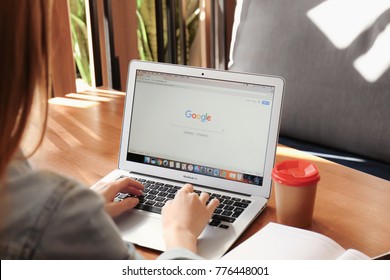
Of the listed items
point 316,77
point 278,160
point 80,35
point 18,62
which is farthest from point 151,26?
point 18,62

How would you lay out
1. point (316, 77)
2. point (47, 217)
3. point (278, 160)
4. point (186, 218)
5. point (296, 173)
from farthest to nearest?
point (316, 77) < point (278, 160) < point (296, 173) < point (186, 218) < point (47, 217)

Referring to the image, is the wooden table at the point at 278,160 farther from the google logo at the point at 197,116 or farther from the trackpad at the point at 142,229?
the google logo at the point at 197,116

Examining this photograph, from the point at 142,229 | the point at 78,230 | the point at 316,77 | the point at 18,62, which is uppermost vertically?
the point at 18,62

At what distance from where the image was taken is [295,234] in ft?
3.63

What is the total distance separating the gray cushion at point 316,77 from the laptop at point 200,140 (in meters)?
0.69

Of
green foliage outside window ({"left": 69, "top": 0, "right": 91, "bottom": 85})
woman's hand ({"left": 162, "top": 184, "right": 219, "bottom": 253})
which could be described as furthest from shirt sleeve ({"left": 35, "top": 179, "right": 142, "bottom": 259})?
green foliage outside window ({"left": 69, "top": 0, "right": 91, "bottom": 85})

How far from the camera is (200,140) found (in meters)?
1.31

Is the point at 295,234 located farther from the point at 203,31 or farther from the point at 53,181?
the point at 203,31

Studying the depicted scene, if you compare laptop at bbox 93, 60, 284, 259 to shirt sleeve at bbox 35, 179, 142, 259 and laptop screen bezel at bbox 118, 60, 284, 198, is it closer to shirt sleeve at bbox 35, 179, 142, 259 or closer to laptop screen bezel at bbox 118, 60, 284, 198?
laptop screen bezel at bbox 118, 60, 284, 198

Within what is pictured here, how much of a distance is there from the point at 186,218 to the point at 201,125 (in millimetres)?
271

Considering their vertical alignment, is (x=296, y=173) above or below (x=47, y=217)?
below

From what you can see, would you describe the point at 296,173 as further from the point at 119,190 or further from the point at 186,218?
the point at 119,190

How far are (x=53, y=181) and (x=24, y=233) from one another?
2.6 inches
